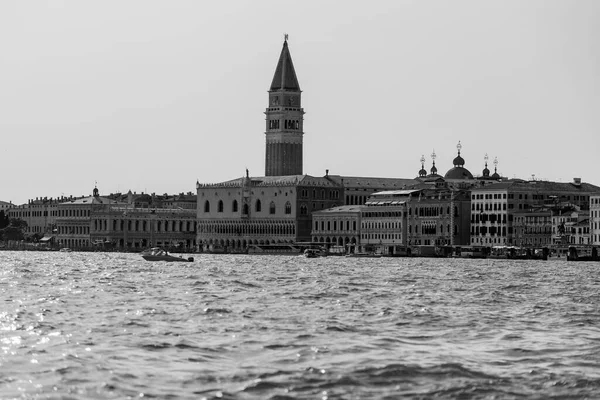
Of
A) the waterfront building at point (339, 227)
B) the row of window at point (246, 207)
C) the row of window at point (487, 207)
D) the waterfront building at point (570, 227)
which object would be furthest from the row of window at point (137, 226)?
the waterfront building at point (570, 227)

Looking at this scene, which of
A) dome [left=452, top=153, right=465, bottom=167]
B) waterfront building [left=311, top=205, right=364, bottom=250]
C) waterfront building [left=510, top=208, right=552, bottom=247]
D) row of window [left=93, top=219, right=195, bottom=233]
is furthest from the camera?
row of window [left=93, top=219, right=195, bottom=233]

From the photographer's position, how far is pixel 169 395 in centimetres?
2927

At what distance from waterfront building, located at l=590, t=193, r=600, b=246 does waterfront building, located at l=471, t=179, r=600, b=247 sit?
8684 millimetres

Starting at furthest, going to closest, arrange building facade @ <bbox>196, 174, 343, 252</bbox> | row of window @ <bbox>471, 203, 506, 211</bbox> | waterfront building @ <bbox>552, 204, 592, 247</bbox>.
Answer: building facade @ <bbox>196, 174, 343, 252</bbox>
row of window @ <bbox>471, 203, 506, 211</bbox>
waterfront building @ <bbox>552, 204, 592, 247</bbox>

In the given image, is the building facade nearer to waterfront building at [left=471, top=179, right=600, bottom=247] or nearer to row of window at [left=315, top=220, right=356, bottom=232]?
row of window at [left=315, top=220, right=356, bottom=232]

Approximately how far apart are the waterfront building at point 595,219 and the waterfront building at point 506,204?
28.5 feet

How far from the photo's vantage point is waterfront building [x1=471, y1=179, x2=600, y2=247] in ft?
466

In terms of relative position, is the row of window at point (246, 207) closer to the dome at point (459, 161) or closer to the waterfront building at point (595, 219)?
the dome at point (459, 161)

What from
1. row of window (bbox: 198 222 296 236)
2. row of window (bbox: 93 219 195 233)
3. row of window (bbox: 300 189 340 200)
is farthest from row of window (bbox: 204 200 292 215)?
row of window (bbox: 93 219 195 233)

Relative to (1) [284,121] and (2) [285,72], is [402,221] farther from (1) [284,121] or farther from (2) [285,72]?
(2) [285,72]

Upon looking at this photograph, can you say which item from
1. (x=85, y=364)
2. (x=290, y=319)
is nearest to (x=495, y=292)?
(x=290, y=319)

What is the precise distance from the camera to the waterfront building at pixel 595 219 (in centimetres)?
12888

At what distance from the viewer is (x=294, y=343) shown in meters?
36.9

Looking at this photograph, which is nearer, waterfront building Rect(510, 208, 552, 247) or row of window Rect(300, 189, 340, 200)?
waterfront building Rect(510, 208, 552, 247)
